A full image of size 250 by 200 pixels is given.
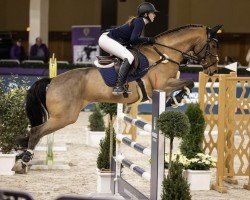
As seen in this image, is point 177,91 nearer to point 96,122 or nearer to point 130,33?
point 130,33

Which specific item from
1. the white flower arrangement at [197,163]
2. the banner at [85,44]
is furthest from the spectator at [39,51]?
the white flower arrangement at [197,163]

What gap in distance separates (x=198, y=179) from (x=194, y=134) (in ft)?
1.79

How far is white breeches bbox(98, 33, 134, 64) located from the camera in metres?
8.84

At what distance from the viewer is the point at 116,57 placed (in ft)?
29.6

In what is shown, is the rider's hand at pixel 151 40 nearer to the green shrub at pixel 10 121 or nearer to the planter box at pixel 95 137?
the green shrub at pixel 10 121

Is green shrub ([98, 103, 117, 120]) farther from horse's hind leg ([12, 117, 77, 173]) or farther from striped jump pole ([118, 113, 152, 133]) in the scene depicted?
horse's hind leg ([12, 117, 77, 173])

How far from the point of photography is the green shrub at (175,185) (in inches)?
263

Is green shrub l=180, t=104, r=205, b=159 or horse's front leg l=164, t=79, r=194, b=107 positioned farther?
green shrub l=180, t=104, r=205, b=159

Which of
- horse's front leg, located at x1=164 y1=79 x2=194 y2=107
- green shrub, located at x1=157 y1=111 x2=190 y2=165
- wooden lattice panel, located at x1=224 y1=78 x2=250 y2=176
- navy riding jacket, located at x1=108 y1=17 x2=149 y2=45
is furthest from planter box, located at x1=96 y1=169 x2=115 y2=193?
green shrub, located at x1=157 y1=111 x2=190 y2=165

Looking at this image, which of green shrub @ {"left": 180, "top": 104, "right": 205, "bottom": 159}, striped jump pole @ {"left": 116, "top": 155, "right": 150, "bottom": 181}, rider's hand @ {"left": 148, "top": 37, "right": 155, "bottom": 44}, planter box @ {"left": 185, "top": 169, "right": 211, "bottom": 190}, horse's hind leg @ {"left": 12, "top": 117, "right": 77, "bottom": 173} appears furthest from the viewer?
green shrub @ {"left": 180, "top": 104, "right": 205, "bottom": 159}

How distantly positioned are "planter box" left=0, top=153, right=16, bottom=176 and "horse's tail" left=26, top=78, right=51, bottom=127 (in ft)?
4.34

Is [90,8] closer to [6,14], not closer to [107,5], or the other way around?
[6,14]

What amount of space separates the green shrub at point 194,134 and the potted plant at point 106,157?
3.27 feet

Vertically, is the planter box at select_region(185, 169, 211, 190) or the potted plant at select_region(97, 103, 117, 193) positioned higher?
the potted plant at select_region(97, 103, 117, 193)
